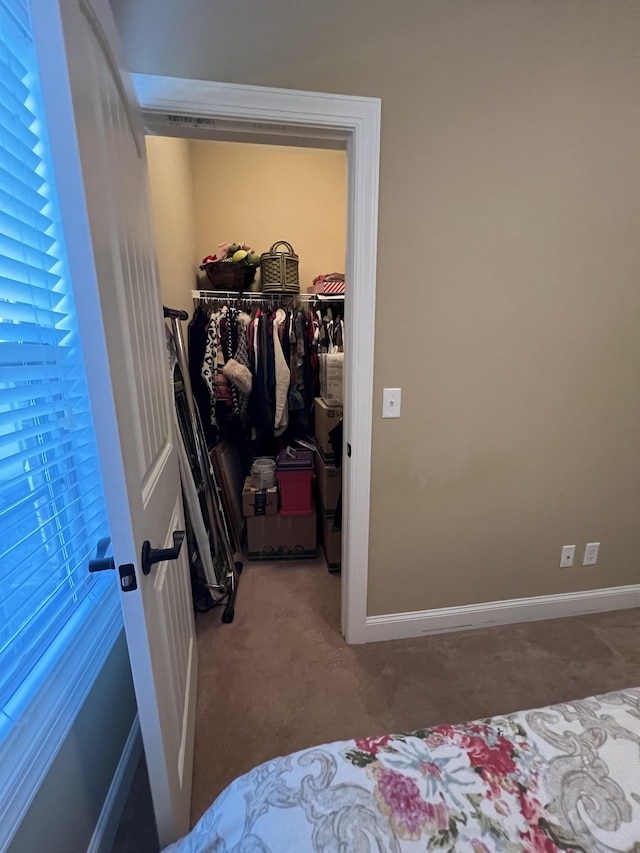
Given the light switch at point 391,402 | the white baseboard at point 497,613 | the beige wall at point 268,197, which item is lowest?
the white baseboard at point 497,613

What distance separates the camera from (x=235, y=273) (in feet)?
8.53

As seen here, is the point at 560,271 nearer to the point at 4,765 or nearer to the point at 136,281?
the point at 136,281

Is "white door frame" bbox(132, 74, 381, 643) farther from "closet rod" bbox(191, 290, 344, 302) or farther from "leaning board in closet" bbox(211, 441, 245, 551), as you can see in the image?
"closet rod" bbox(191, 290, 344, 302)

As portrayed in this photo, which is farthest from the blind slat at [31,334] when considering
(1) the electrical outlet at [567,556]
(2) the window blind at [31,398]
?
(1) the electrical outlet at [567,556]

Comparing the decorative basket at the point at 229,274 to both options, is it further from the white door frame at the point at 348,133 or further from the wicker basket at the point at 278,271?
the white door frame at the point at 348,133

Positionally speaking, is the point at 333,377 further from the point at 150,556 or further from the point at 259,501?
the point at 150,556

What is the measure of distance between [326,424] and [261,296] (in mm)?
1114

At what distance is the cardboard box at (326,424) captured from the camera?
224 cm

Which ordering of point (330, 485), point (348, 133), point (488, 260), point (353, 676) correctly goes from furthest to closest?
→ 1. point (330, 485)
2. point (353, 676)
3. point (488, 260)
4. point (348, 133)

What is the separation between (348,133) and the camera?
1.28m

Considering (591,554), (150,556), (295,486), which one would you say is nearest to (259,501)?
(295,486)

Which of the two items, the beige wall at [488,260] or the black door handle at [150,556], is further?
the beige wall at [488,260]

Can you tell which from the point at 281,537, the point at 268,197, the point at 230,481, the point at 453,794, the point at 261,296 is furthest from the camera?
the point at 268,197

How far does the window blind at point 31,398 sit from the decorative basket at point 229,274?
1.79 metres
